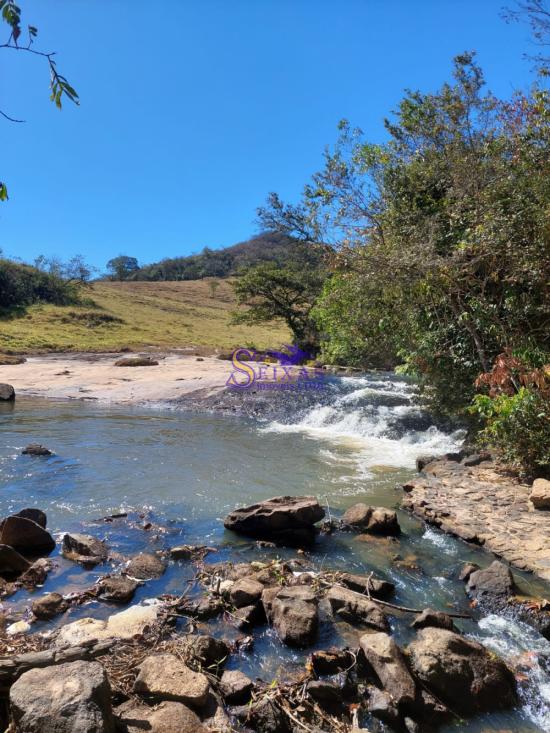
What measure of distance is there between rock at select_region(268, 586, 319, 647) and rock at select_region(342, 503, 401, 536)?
2763 mm

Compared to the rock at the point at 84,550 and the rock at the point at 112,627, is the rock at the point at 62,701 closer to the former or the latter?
the rock at the point at 112,627

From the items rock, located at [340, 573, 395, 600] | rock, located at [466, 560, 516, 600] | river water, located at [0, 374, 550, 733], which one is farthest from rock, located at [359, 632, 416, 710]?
rock, located at [466, 560, 516, 600]

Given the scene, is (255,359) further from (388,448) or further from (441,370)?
(441,370)

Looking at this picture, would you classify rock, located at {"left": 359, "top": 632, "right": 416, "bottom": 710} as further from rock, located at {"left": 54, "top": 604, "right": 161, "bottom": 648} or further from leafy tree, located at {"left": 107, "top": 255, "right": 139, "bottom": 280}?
leafy tree, located at {"left": 107, "top": 255, "right": 139, "bottom": 280}

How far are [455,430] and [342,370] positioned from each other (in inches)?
596


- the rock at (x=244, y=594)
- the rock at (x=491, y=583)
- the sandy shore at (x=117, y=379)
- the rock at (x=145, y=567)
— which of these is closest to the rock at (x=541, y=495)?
the rock at (x=491, y=583)

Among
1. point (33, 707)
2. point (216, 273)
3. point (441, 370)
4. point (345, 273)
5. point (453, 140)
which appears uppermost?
point (216, 273)

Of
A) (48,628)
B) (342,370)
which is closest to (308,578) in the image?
(48,628)

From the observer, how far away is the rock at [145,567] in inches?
255

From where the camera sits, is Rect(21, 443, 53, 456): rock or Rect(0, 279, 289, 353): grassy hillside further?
Rect(0, 279, 289, 353): grassy hillside

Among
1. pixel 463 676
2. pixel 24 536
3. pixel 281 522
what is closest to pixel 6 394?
pixel 24 536

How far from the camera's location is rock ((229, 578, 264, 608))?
569 centimetres

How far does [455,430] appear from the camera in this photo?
16328mm

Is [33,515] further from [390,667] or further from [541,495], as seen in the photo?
[541,495]
